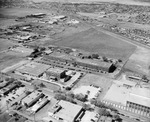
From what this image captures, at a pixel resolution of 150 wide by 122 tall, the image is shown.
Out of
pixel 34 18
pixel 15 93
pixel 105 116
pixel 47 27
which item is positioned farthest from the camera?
pixel 34 18

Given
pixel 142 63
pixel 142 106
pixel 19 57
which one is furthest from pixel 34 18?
pixel 142 106

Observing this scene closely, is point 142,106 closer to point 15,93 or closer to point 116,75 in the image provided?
point 116,75

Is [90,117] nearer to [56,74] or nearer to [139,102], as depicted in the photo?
Result: [139,102]

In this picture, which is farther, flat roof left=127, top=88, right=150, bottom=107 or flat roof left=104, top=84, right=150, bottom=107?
flat roof left=104, top=84, right=150, bottom=107

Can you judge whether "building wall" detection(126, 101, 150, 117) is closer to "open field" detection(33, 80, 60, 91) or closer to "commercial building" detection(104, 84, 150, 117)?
"commercial building" detection(104, 84, 150, 117)

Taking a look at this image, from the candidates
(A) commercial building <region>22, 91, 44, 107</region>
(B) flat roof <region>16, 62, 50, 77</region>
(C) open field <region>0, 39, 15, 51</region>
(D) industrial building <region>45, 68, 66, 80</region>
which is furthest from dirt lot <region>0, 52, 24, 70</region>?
(A) commercial building <region>22, 91, 44, 107</region>

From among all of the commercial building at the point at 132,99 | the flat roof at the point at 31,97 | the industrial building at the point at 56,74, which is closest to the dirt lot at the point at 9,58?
the industrial building at the point at 56,74
